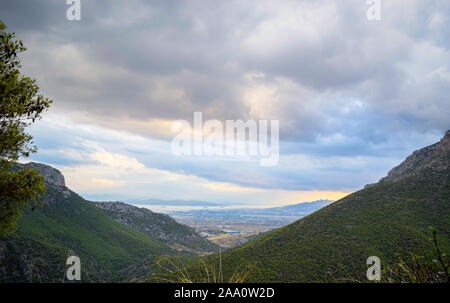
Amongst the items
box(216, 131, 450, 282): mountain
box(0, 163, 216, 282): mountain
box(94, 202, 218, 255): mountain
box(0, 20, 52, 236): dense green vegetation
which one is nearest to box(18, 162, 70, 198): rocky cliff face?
box(0, 163, 216, 282): mountain

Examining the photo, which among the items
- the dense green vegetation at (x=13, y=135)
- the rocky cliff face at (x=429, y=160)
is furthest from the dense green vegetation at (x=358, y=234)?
the dense green vegetation at (x=13, y=135)

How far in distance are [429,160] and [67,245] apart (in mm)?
142878

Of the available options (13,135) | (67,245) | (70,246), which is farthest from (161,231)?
(13,135)

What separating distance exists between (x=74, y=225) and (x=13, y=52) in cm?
12894

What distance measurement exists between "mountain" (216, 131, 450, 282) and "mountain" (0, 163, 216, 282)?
50843mm

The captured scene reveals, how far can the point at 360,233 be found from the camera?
5641 cm

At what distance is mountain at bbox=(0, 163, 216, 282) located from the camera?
63.3m

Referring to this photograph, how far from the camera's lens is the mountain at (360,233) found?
46562 millimetres

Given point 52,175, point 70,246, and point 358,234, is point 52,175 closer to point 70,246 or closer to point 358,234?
point 70,246

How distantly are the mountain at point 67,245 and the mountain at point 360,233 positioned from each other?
5084 centimetres

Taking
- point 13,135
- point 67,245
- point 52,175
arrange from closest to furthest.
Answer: point 13,135
point 67,245
point 52,175

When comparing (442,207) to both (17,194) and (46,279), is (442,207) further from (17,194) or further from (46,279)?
(46,279)

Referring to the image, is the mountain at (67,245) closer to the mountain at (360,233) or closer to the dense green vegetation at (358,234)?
the mountain at (360,233)

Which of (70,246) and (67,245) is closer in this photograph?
(67,245)
